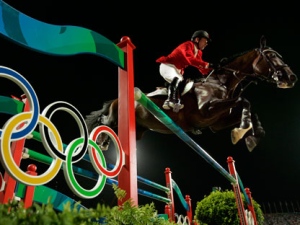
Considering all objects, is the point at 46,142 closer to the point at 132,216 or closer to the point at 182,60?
the point at 132,216

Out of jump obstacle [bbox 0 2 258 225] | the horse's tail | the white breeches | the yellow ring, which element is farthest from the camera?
the horse's tail

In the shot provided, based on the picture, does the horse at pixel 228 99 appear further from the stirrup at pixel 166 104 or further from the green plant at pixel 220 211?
the green plant at pixel 220 211

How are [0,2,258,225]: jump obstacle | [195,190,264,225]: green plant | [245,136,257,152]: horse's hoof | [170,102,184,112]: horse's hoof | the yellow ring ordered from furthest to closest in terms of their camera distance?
[195,190,264,225]: green plant < [245,136,257,152]: horse's hoof < [170,102,184,112]: horse's hoof < [0,2,258,225]: jump obstacle < the yellow ring

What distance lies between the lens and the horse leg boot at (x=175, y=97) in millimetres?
3385

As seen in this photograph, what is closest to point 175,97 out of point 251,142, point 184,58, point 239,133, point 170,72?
point 170,72

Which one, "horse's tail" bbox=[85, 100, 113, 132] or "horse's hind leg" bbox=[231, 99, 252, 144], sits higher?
"horse's tail" bbox=[85, 100, 113, 132]

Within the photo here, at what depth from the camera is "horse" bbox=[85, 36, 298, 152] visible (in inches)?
135

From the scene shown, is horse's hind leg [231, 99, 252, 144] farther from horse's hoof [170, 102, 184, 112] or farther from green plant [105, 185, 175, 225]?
green plant [105, 185, 175, 225]

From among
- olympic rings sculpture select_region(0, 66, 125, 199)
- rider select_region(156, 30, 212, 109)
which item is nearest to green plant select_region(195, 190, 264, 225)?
rider select_region(156, 30, 212, 109)

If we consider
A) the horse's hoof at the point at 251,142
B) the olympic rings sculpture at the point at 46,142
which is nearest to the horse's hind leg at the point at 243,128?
the horse's hoof at the point at 251,142

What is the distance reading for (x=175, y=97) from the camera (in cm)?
346

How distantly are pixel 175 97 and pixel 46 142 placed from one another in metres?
2.56

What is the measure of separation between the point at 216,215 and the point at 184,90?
368 cm

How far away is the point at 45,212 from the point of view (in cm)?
64
